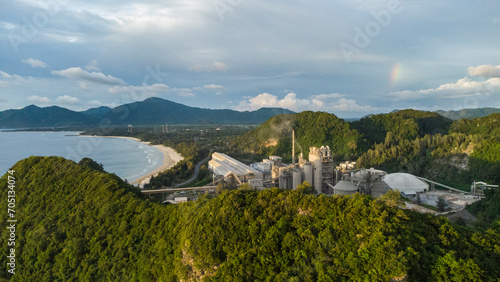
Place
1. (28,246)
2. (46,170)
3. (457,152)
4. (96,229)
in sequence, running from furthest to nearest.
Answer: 1. (457,152)
2. (46,170)
3. (28,246)
4. (96,229)

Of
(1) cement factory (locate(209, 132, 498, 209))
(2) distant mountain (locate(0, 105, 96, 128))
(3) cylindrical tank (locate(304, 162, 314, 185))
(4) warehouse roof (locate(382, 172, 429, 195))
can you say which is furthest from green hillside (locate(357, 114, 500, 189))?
(2) distant mountain (locate(0, 105, 96, 128))

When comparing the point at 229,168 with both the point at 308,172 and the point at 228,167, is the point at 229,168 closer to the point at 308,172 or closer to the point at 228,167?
the point at 228,167

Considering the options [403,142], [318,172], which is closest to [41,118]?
[318,172]

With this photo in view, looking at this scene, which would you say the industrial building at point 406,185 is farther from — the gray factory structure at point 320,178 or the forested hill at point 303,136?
the forested hill at point 303,136

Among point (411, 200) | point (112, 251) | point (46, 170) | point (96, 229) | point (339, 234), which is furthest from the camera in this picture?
point (411, 200)

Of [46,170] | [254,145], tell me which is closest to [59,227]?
[46,170]

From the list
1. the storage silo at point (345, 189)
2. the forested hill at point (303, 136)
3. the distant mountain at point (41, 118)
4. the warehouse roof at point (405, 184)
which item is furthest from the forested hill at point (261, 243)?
the distant mountain at point (41, 118)

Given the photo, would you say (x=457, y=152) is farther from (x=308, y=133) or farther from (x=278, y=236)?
(x=278, y=236)
